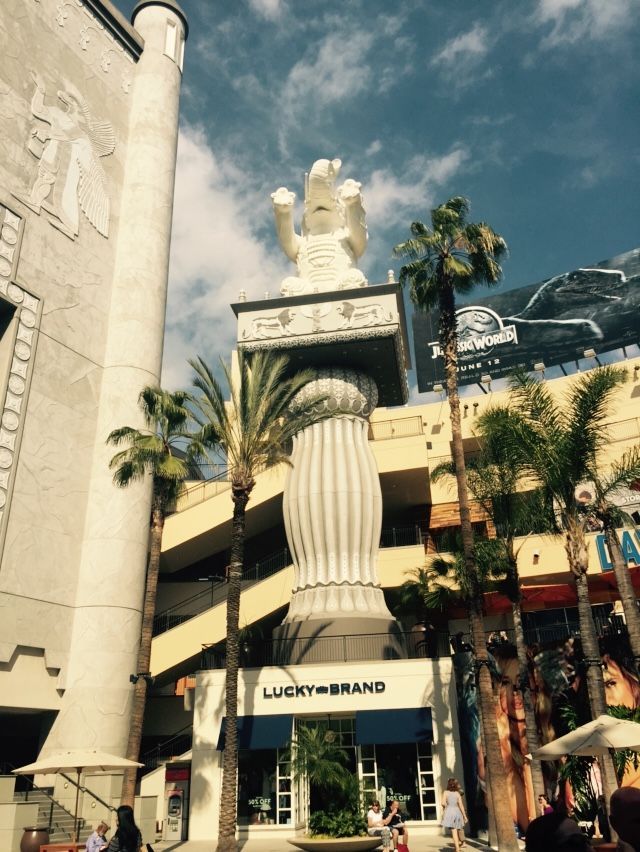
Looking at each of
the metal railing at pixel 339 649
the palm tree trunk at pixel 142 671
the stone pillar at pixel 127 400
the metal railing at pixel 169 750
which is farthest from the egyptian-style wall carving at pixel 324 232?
the metal railing at pixel 169 750

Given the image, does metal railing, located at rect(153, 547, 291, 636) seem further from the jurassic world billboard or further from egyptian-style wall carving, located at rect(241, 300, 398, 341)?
the jurassic world billboard

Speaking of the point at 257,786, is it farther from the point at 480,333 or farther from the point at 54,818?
the point at 480,333

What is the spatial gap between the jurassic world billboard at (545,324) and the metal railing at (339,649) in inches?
1050

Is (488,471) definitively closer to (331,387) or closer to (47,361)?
(331,387)

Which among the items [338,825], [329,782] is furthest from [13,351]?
[338,825]

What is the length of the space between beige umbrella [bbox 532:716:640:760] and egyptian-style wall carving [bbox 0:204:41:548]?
18.3 metres

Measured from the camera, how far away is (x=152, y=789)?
1087 inches

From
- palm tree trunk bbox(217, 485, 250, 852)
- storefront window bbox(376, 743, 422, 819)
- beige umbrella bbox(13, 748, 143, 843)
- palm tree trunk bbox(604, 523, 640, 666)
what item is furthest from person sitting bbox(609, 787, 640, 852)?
storefront window bbox(376, 743, 422, 819)

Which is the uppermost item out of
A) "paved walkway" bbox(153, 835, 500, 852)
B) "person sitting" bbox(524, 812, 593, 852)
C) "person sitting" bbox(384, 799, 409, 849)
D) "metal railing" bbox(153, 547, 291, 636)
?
"metal railing" bbox(153, 547, 291, 636)

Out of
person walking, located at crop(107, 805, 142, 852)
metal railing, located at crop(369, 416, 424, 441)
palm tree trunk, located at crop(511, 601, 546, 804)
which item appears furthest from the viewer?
metal railing, located at crop(369, 416, 424, 441)

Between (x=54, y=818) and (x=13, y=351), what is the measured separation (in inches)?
574

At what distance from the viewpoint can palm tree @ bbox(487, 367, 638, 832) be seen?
17.0 metres

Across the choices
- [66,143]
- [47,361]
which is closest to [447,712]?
[47,361]

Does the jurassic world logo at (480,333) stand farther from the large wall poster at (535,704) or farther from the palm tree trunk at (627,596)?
the palm tree trunk at (627,596)
